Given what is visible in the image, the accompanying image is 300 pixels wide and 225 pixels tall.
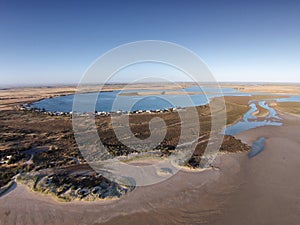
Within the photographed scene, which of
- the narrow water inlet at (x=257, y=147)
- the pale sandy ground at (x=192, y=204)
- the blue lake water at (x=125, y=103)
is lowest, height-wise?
the pale sandy ground at (x=192, y=204)

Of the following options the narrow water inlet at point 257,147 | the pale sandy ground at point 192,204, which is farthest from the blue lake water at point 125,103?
the pale sandy ground at point 192,204

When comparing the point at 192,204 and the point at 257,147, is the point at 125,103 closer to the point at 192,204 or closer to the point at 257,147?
the point at 257,147

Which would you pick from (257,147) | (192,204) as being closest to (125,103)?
(257,147)

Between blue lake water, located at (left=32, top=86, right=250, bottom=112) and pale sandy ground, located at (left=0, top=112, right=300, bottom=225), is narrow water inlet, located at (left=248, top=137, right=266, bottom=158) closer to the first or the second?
pale sandy ground, located at (left=0, top=112, right=300, bottom=225)

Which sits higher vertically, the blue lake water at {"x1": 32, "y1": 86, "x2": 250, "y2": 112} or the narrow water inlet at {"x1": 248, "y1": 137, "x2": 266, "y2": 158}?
the blue lake water at {"x1": 32, "y1": 86, "x2": 250, "y2": 112}

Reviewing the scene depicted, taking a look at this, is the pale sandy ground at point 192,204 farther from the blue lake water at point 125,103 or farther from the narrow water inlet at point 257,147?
the blue lake water at point 125,103

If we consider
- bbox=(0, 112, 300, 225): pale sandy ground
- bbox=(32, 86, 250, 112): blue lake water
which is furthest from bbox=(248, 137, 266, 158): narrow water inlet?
bbox=(32, 86, 250, 112): blue lake water
